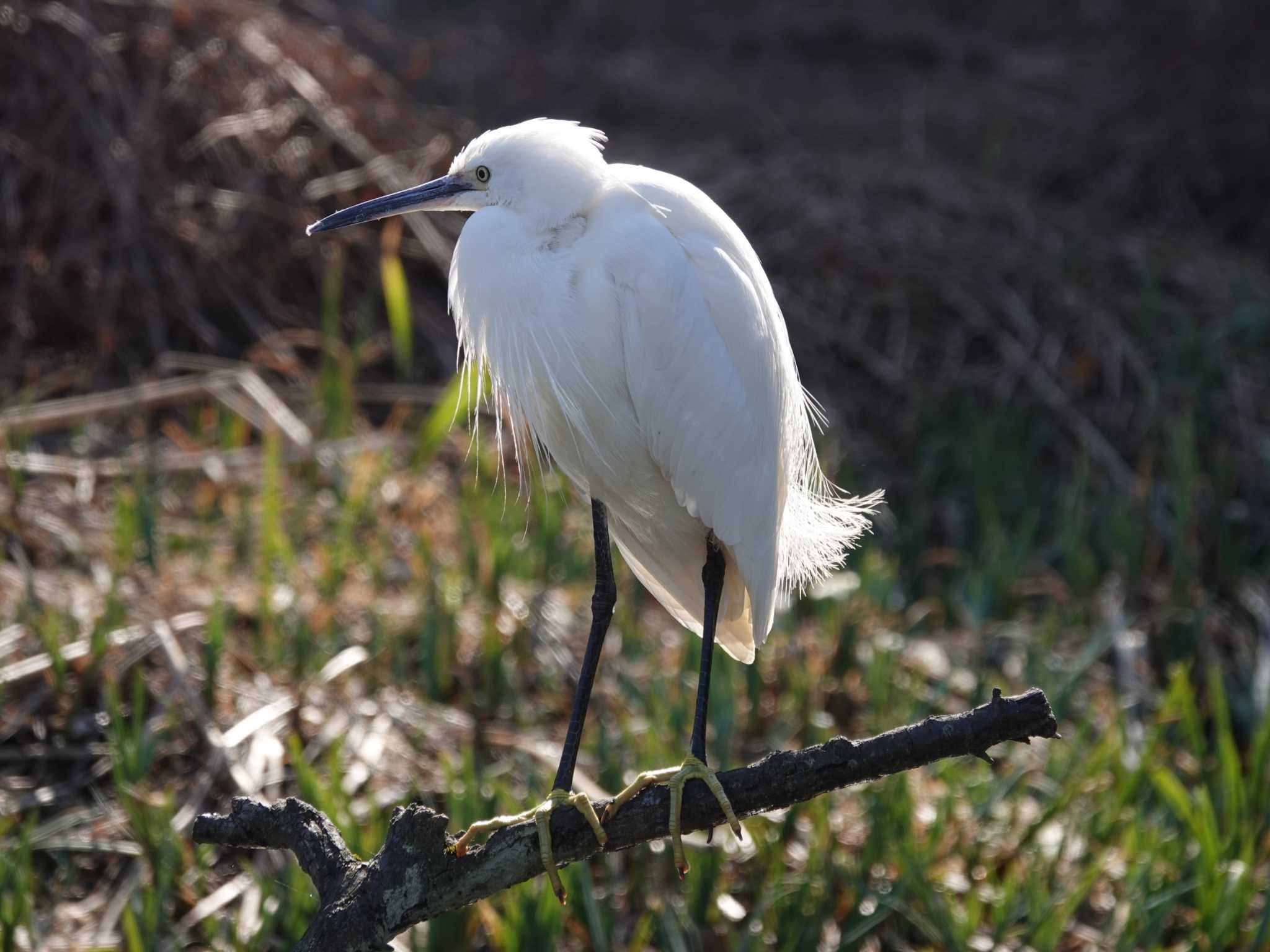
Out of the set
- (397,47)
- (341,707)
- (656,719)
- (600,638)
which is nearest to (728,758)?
(656,719)

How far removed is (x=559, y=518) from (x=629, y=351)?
1.75 metres

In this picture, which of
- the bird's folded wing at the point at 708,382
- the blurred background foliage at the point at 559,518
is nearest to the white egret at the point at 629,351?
the bird's folded wing at the point at 708,382

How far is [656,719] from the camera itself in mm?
2801

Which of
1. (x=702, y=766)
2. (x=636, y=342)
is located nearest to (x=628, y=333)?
(x=636, y=342)

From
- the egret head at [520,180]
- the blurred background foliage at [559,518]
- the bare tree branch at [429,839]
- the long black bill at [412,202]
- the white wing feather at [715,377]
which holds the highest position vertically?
the egret head at [520,180]

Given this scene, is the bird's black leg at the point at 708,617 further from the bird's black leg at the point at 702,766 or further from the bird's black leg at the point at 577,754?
the bird's black leg at the point at 577,754

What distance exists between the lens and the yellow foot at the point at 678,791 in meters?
1.74

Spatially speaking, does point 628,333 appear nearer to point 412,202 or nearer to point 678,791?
point 412,202

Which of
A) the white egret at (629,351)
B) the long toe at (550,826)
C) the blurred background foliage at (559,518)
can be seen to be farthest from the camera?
the blurred background foliage at (559,518)

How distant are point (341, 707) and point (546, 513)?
32.0 inches

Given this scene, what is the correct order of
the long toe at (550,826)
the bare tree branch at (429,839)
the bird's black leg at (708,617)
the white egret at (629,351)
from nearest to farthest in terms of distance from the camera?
the bare tree branch at (429,839) → the long toe at (550,826) → the white egret at (629,351) → the bird's black leg at (708,617)

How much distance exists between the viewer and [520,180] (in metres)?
1.96

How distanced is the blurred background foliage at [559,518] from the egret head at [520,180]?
1.32 ft

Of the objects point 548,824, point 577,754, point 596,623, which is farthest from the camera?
point 596,623
